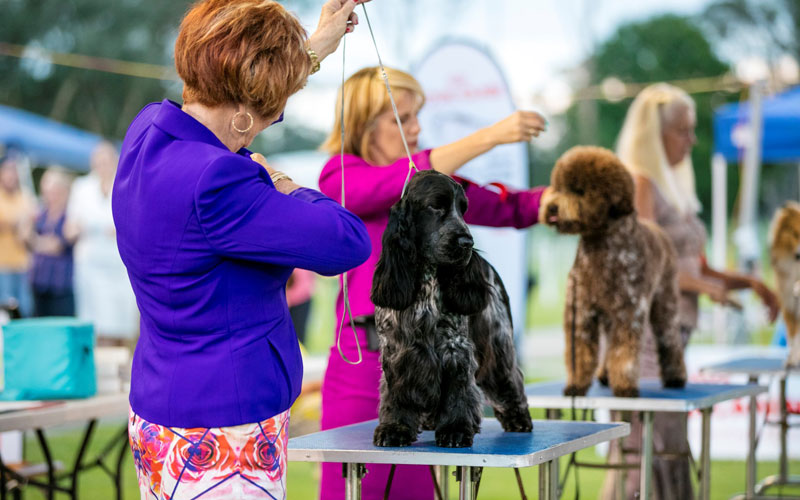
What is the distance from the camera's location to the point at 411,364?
2072mm

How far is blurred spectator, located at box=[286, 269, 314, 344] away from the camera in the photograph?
749cm

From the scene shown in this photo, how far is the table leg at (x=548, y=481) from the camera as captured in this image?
7.75ft

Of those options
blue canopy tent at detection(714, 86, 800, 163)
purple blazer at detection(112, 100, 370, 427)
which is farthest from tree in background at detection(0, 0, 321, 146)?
purple blazer at detection(112, 100, 370, 427)

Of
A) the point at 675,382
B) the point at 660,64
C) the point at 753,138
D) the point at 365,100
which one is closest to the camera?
the point at 365,100

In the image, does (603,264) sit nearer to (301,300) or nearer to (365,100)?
(365,100)

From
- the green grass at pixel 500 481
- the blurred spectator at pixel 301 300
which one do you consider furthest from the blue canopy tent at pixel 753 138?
the blurred spectator at pixel 301 300

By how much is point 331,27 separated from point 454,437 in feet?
2.99

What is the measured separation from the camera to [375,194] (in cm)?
254

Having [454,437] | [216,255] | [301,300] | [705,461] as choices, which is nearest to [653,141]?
[705,461]

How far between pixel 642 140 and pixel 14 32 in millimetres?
14934

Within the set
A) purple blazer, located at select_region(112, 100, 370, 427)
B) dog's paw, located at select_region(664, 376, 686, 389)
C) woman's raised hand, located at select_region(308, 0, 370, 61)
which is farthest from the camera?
dog's paw, located at select_region(664, 376, 686, 389)

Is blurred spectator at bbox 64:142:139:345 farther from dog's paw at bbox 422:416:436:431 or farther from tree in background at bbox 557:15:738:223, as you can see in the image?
tree in background at bbox 557:15:738:223

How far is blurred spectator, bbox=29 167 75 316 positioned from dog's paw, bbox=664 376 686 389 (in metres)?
6.69

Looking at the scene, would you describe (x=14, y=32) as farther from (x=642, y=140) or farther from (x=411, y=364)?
(x=411, y=364)
